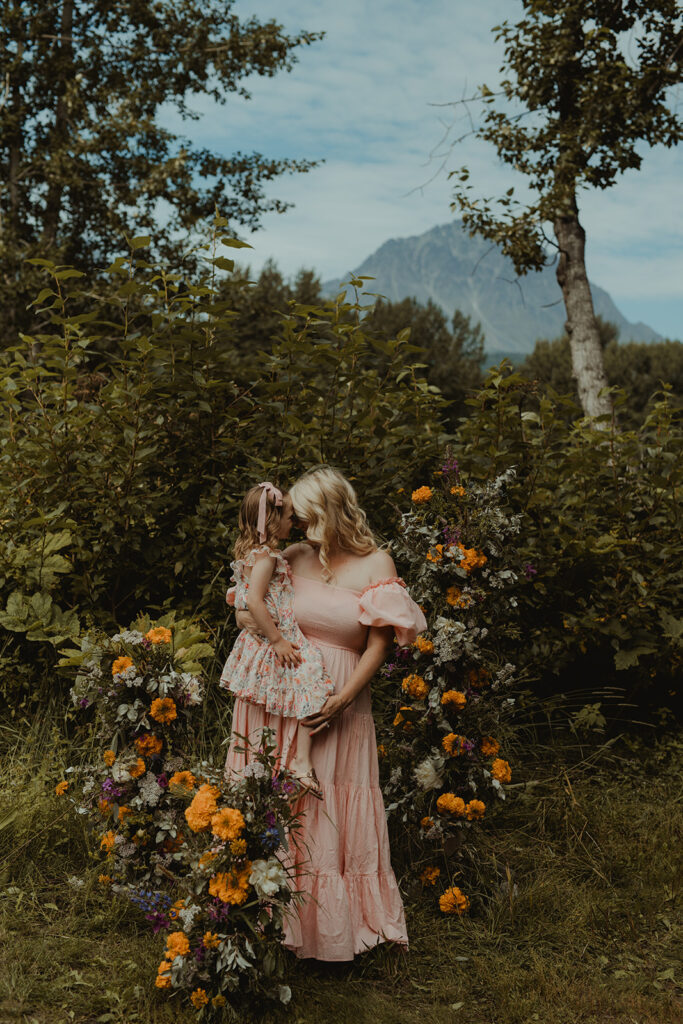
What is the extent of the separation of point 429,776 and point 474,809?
0.21m

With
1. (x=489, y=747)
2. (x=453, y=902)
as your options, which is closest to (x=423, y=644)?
(x=489, y=747)

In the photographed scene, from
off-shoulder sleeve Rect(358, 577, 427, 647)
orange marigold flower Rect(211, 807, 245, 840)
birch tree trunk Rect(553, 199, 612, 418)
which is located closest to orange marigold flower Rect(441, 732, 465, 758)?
off-shoulder sleeve Rect(358, 577, 427, 647)

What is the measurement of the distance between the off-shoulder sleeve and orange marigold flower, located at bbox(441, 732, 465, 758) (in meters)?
0.60

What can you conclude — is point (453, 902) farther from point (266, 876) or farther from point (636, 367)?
point (636, 367)

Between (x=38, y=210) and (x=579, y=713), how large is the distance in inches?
556

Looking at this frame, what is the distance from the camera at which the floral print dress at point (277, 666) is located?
9.34ft

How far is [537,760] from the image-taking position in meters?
4.46

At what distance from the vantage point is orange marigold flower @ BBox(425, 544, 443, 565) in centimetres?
333

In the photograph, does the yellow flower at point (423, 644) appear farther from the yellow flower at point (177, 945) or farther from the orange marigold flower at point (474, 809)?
the yellow flower at point (177, 945)

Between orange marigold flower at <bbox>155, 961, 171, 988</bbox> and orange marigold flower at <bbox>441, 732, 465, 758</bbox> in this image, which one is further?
orange marigold flower at <bbox>441, 732, 465, 758</bbox>

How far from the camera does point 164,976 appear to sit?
2.51 meters

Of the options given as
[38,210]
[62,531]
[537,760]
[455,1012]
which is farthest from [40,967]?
[38,210]

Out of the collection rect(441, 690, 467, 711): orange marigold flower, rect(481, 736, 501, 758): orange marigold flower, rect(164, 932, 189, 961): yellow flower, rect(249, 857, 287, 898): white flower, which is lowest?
rect(164, 932, 189, 961): yellow flower

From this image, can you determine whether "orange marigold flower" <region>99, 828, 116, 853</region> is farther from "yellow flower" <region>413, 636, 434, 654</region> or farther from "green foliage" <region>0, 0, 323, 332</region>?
"green foliage" <region>0, 0, 323, 332</region>
